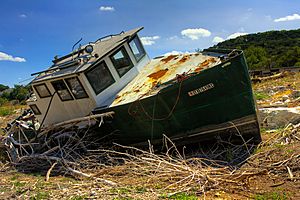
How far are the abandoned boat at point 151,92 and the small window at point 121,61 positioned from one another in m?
0.03

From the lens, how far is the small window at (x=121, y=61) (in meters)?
Answer: 8.62

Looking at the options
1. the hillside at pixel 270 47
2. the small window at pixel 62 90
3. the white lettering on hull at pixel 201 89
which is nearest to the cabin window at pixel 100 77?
the small window at pixel 62 90

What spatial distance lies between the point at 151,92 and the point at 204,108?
4.54 feet

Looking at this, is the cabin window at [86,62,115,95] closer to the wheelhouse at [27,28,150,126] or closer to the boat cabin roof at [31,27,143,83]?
the wheelhouse at [27,28,150,126]

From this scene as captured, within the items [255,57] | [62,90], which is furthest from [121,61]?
[255,57]

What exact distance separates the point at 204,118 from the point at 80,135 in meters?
3.96

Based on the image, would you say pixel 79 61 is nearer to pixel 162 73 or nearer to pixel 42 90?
pixel 42 90

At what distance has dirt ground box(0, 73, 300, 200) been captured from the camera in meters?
4.48

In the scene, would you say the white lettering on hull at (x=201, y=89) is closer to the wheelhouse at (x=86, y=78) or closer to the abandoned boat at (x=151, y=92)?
the abandoned boat at (x=151, y=92)

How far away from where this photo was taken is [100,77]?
820 centimetres

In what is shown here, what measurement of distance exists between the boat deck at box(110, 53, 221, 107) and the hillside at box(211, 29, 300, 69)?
9.84m

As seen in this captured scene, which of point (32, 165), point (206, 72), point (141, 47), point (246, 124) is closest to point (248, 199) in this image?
point (246, 124)

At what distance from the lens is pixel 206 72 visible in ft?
20.3

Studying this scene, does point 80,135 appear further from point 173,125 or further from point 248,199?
point 248,199
